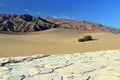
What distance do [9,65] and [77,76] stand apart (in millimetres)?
3062

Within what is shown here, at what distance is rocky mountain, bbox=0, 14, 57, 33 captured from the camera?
115 metres

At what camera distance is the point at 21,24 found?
126 meters

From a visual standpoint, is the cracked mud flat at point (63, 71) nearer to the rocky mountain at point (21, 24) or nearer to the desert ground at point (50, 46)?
the desert ground at point (50, 46)

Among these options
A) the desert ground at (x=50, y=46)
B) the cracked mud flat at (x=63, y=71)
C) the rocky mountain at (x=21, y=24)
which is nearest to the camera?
the cracked mud flat at (x=63, y=71)

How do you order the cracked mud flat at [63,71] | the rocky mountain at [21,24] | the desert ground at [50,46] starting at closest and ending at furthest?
the cracked mud flat at [63,71] < the desert ground at [50,46] < the rocky mountain at [21,24]

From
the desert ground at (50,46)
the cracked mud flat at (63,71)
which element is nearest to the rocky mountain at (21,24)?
the desert ground at (50,46)

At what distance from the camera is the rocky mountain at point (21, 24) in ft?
377

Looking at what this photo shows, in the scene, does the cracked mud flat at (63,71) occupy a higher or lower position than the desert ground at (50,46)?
higher

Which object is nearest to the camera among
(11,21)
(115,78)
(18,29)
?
(115,78)

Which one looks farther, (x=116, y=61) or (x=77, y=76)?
(x=116, y=61)

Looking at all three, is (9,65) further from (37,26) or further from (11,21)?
(11,21)

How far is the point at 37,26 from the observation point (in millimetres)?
114250

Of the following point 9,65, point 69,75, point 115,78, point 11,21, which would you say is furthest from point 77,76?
point 11,21

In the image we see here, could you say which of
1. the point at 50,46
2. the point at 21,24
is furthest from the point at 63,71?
the point at 21,24
